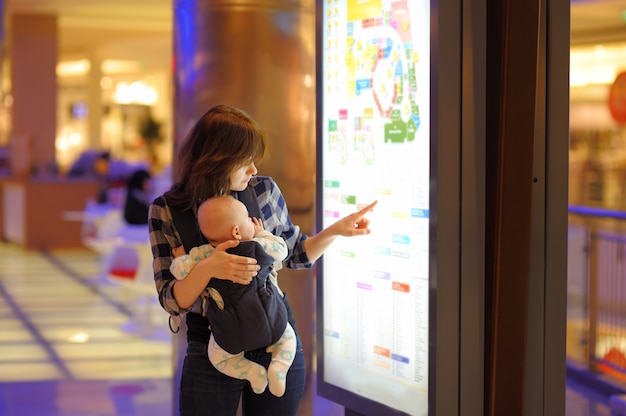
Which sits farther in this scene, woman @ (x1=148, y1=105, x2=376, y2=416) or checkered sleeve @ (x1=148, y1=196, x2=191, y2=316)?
checkered sleeve @ (x1=148, y1=196, x2=191, y2=316)

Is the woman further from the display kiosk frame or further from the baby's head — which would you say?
the display kiosk frame

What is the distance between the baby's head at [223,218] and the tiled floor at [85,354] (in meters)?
2.30

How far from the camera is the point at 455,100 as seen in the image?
272 cm

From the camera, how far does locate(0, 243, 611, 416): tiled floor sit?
535cm

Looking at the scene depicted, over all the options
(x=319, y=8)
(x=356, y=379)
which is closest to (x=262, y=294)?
(x=356, y=379)

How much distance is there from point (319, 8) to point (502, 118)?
3.22 ft

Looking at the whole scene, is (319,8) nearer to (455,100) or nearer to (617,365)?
(455,100)

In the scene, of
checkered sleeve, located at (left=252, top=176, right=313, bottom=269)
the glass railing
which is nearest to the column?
the glass railing

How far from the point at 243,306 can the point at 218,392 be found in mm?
303

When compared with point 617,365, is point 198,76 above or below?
above

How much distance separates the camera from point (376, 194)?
308cm

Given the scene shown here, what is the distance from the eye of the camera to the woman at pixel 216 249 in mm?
2402

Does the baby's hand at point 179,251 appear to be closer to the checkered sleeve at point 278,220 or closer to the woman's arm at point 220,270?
the woman's arm at point 220,270

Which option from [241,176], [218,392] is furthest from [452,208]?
[218,392]
